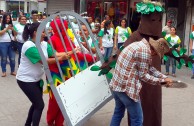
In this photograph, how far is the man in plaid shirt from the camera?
341 cm

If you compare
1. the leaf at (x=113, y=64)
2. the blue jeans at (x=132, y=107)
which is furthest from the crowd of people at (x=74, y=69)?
the leaf at (x=113, y=64)

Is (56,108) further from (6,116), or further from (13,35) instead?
(13,35)

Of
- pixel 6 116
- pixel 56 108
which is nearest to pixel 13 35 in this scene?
pixel 6 116

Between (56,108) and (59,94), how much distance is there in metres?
0.98

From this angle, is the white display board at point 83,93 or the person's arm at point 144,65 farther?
the white display board at point 83,93

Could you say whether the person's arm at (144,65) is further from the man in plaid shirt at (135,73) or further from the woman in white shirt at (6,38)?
the woman in white shirt at (6,38)

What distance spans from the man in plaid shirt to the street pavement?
150 cm

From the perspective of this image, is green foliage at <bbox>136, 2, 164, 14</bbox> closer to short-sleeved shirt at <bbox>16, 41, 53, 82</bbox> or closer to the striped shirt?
the striped shirt

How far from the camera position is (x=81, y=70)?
426cm

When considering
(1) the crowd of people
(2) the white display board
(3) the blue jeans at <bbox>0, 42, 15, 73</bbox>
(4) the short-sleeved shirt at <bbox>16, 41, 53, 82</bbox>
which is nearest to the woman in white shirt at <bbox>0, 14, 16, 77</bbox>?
(3) the blue jeans at <bbox>0, 42, 15, 73</bbox>

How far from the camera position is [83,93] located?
13.5 ft

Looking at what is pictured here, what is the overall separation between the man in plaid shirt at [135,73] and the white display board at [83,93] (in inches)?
21.3

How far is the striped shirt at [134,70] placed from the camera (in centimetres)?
341

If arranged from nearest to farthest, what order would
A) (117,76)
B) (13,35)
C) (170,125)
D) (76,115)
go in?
(117,76) < (76,115) < (170,125) < (13,35)
